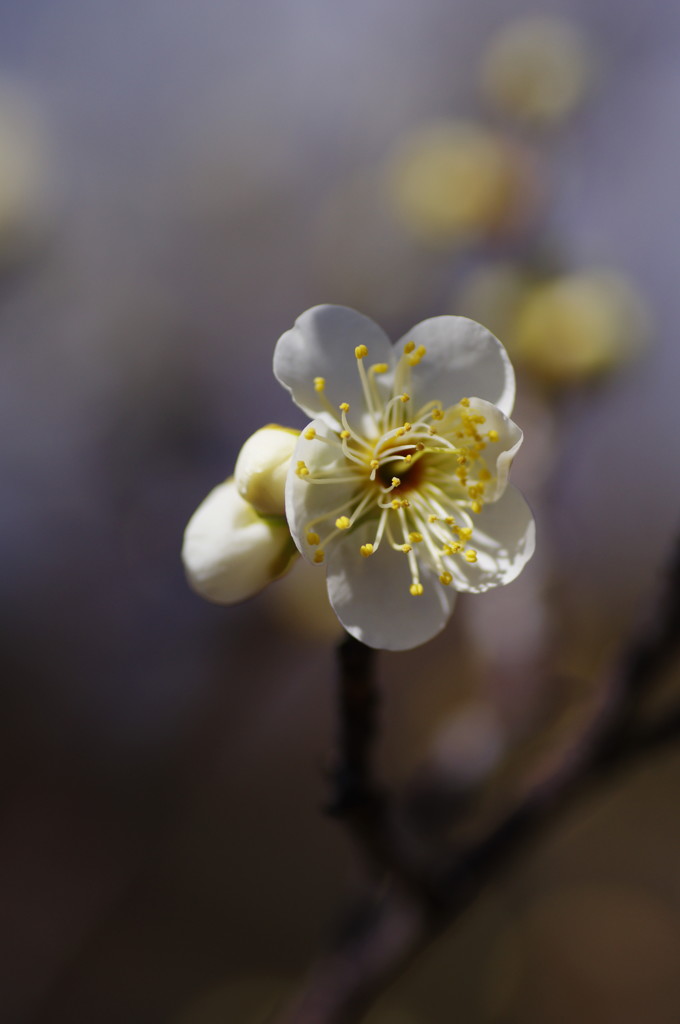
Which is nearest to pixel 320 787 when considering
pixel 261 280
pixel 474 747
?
pixel 474 747

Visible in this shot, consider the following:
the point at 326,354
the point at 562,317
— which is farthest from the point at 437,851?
the point at 562,317

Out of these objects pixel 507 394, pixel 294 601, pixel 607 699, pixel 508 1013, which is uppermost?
pixel 507 394

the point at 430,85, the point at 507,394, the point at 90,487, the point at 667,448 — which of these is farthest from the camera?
the point at 667,448

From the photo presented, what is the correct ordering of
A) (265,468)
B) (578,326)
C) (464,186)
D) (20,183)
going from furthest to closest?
(20,183), (464,186), (578,326), (265,468)

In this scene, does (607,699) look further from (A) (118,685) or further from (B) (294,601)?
(A) (118,685)

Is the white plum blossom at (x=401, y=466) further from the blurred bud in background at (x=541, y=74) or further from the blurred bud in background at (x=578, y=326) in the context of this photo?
the blurred bud in background at (x=541, y=74)

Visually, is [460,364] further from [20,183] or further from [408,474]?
[20,183]

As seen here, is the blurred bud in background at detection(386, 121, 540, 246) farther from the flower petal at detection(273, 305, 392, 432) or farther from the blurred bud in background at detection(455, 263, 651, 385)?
the flower petal at detection(273, 305, 392, 432)
